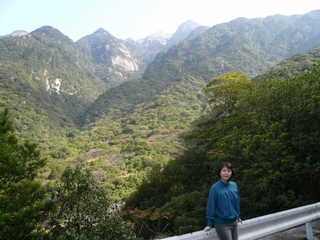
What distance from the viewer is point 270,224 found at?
10.3 feet

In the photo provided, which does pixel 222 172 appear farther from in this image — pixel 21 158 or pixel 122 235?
pixel 21 158

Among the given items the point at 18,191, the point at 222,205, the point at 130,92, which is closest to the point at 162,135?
the point at 130,92

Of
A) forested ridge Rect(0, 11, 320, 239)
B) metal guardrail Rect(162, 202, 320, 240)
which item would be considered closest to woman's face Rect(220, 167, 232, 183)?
metal guardrail Rect(162, 202, 320, 240)

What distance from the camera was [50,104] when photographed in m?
138

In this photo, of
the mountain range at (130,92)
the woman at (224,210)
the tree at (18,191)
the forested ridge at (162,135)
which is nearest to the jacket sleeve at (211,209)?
the woman at (224,210)

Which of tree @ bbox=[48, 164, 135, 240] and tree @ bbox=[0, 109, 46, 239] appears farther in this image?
tree @ bbox=[0, 109, 46, 239]

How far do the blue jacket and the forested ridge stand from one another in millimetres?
5573

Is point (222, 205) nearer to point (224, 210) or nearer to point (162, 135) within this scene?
point (224, 210)

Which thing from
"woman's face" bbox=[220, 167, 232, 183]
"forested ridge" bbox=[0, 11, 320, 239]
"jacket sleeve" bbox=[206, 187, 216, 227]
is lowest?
"jacket sleeve" bbox=[206, 187, 216, 227]

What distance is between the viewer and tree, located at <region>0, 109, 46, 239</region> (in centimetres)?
Answer: 900

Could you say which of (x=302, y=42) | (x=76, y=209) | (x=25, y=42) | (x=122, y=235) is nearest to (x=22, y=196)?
(x=76, y=209)

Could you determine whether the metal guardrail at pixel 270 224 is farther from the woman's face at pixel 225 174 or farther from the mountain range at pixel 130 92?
the mountain range at pixel 130 92

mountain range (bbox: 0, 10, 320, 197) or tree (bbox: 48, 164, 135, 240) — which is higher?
mountain range (bbox: 0, 10, 320, 197)

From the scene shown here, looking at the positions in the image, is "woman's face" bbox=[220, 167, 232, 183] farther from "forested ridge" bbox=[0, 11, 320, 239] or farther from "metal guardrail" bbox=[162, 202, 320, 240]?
"forested ridge" bbox=[0, 11, 320, 239]
